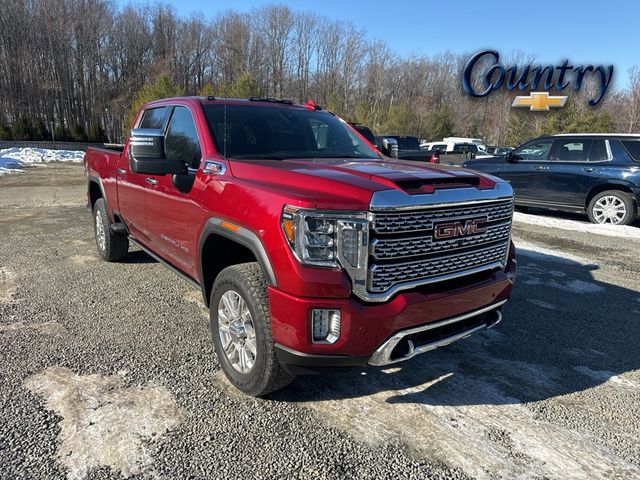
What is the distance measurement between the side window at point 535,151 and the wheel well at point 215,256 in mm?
9176

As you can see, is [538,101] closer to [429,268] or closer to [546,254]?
[546,254]

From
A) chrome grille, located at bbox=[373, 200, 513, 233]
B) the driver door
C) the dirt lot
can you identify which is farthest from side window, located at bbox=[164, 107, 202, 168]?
chrome grille, located at bbox=[373, 200, 513, 233]

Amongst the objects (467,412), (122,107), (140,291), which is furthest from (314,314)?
(122,107)

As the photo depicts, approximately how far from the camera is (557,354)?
12.0ft

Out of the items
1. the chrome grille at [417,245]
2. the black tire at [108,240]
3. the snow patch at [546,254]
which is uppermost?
the chrome grille at [417,245]

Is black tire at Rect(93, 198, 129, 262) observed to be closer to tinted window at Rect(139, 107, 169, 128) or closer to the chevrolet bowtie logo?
tinted window at Rect(139, 107, 169, 128)

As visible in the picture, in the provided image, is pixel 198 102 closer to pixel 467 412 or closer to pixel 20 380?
pixel 20 380

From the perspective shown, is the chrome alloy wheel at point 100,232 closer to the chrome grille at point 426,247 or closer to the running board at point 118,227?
the running board at point 118,227

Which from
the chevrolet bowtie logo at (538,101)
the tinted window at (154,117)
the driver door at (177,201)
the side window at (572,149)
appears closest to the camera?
the driver door at (177,201)

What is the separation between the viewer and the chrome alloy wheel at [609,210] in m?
9.26

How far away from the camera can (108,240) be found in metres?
5.70

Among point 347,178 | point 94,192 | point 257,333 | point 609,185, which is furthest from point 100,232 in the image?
point 609,185

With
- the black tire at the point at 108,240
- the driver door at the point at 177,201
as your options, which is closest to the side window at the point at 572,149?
the driver door at the point at 177,201

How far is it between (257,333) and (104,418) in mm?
1030
